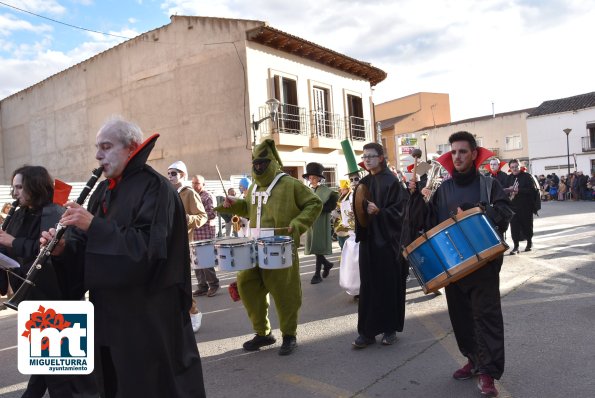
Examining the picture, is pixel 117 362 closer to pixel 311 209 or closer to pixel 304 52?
pixel 311 209

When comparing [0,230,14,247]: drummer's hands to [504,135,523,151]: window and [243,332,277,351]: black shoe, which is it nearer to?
[243,332,277,351]: black shoe

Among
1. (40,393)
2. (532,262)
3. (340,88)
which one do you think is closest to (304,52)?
(340,88)

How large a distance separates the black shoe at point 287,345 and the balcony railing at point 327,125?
15065 millimetres

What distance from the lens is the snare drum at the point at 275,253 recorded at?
4469 mm

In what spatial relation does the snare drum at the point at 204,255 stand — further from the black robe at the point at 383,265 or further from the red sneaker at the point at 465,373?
the red sneaker at the point at 465,373

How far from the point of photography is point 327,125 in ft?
67.6

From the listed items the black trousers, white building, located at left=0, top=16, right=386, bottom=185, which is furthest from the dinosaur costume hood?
white building, located at left=0, top=16, right=386, bottom=185

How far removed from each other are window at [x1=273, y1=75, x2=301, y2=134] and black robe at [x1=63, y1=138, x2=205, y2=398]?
15556 millimetres

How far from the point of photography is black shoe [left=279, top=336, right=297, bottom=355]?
4.80 m

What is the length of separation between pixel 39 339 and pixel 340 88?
19723 millimetres

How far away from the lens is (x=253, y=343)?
16.4 ft

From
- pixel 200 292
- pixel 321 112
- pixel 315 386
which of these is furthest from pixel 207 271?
pixel 321 112

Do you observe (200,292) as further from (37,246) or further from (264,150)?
(37,246)

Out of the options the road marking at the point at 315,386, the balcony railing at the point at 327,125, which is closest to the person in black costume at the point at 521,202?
the road marking at the point at 315,386
